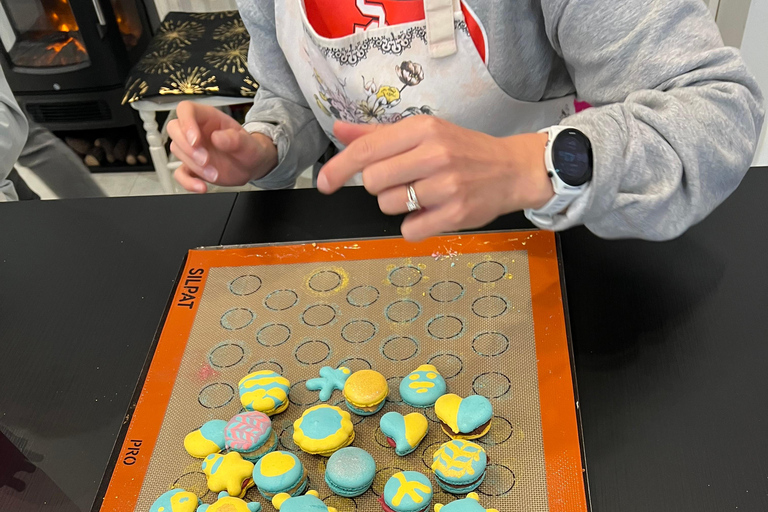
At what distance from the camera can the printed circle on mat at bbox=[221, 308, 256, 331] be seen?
0.73 metres

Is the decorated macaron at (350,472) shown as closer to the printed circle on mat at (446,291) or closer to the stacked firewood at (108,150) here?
the printed circle on mat at (446,291)

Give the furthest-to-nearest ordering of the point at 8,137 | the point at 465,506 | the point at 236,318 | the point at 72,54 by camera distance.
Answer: the point at 72,54 → the point at 8,137 → the point at 236,318 → the point at 465,506

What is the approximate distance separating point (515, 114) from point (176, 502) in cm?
60

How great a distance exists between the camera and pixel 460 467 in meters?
0.55

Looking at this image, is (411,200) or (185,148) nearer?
(411,200)

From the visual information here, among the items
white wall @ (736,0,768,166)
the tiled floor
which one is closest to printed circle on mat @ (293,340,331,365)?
white wall @ (736,0,768,166)

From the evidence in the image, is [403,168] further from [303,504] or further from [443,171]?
[303,504]

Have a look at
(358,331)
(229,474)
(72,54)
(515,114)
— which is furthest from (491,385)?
(72,54)

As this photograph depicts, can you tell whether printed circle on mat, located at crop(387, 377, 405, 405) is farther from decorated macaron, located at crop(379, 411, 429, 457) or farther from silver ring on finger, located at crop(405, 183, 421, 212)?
silver ring on finger, located at crop(405, 183, 421, 212)

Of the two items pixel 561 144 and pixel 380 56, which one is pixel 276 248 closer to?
pixel 380 56

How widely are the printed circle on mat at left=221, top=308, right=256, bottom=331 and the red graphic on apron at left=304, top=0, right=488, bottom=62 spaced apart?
356 mm

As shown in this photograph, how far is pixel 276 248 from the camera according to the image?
815 mm

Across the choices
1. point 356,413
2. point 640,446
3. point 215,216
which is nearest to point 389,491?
point 356,413

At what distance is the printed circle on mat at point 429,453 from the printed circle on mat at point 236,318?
0.25 metres
